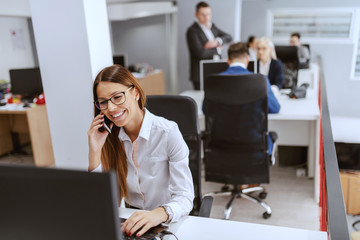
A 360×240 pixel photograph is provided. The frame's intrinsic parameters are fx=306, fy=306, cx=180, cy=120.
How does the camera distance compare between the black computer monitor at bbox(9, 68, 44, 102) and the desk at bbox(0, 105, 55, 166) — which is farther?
the black computer monitor at bbox(9, 68, 44, 102)

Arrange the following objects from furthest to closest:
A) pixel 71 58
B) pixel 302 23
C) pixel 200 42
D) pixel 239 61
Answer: pixel 302 23
pixel 200 42
pixel 239 61
pixel 71 58

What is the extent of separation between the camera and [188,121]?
1603 millimetres

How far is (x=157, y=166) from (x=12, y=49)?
582 centimetres

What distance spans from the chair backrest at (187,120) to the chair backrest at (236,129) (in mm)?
641

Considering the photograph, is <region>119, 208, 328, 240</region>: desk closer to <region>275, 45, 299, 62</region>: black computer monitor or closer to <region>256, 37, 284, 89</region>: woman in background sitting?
<region>256, 37, 284, 89</region>: woman in background sitting

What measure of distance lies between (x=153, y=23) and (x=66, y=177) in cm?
757

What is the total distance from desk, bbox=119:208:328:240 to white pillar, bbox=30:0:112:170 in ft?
3.80

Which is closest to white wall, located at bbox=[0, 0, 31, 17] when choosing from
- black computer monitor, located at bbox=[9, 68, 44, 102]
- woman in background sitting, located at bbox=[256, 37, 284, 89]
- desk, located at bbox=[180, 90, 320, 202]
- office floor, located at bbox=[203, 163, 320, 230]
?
black computer monitor, located at bbox=[9, 68, 44, 102]

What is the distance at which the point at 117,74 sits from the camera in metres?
1.30

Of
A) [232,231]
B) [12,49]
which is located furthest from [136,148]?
[12,49]

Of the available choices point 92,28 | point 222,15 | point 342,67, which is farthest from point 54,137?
point 222,15

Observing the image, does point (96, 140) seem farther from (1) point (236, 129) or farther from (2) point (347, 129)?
(2) point (347, 129)

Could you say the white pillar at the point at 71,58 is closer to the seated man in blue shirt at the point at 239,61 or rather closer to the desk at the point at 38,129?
the seated man in blue shirt at the point at 239,61

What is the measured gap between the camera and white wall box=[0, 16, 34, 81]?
5781 mm
